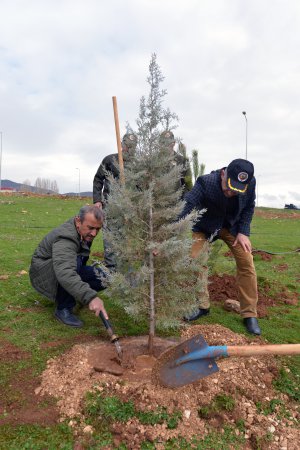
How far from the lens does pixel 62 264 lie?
4180mm

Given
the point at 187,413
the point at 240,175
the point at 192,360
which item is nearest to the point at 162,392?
the point at 187,413

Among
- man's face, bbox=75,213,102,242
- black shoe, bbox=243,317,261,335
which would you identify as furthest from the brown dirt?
man's face, bbox=75,213,102,242

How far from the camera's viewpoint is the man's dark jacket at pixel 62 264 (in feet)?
13.0

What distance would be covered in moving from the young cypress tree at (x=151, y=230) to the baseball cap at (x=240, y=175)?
881 mm

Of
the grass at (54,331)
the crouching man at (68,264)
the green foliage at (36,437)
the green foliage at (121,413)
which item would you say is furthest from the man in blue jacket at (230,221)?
the green foliage at (36,437)

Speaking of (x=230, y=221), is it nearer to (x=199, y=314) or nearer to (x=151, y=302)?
(x=199, y=314)

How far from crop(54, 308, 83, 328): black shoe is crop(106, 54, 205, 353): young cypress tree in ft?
3.49

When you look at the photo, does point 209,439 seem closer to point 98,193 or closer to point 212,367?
point 212,367

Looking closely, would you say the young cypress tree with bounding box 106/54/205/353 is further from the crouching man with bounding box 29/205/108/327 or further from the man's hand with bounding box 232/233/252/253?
the man's hand with bounding box 232/233/252/253

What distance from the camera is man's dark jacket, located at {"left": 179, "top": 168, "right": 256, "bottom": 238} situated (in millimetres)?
4898

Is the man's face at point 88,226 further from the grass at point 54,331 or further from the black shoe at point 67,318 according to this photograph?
the grass at point 54,331

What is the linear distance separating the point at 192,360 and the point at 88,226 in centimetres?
192

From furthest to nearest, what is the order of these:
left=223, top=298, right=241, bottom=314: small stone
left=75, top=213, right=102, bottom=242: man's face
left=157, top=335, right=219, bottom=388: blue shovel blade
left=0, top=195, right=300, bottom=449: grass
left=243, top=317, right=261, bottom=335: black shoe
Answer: left=223, top=298, right=241, bottom=314: small stone
left=243, top=317, right=261, bottom=335: black shoe
left=75, top=213, right=102, bottom=242: man's face
left=157, top=335, right=219, bottom=388: blue shovel blade
left=0, top=195, right=300, bottom=449: grass

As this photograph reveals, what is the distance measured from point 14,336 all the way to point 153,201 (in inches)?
89.4
